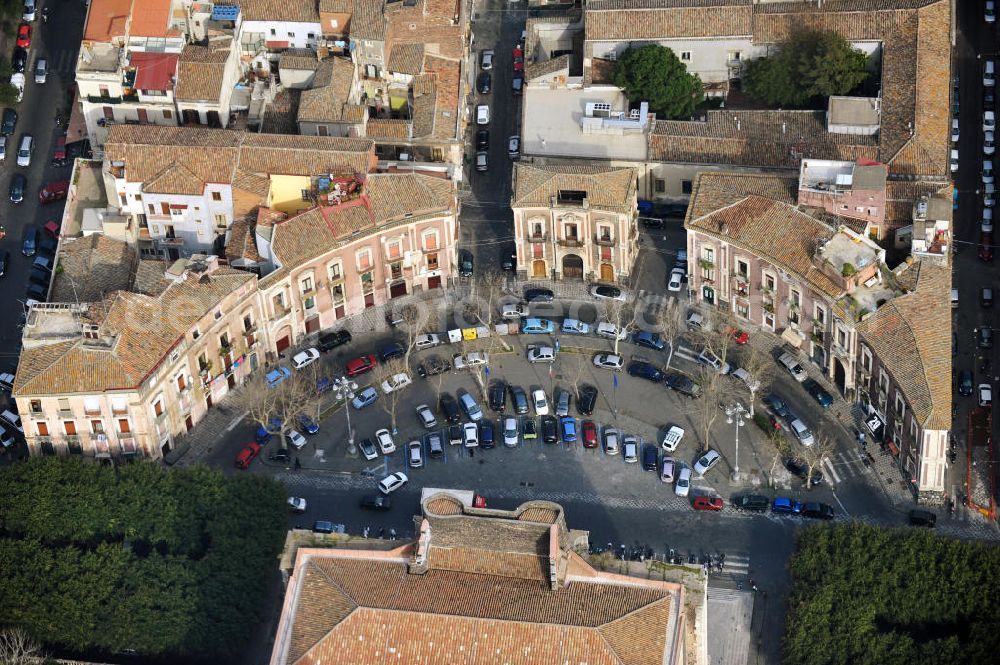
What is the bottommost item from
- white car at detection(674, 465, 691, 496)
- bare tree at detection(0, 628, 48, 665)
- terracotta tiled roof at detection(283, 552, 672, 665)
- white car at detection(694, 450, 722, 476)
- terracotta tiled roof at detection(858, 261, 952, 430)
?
bare tree at detection(0, 628, 48, 665)

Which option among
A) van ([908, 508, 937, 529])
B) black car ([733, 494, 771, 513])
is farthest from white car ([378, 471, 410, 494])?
van ([908, 508, 937, 529])

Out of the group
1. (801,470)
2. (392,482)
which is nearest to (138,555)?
(392,482)

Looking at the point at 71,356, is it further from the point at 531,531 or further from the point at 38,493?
the point at 531,531

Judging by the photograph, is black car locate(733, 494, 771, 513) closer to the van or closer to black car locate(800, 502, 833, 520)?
black car locate(800, 502, 833, 520)

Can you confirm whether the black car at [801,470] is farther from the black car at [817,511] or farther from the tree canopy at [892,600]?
the tree canopy at [892,600]

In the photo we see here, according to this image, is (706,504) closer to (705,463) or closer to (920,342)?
(705,463)

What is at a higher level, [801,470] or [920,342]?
[920,342]
